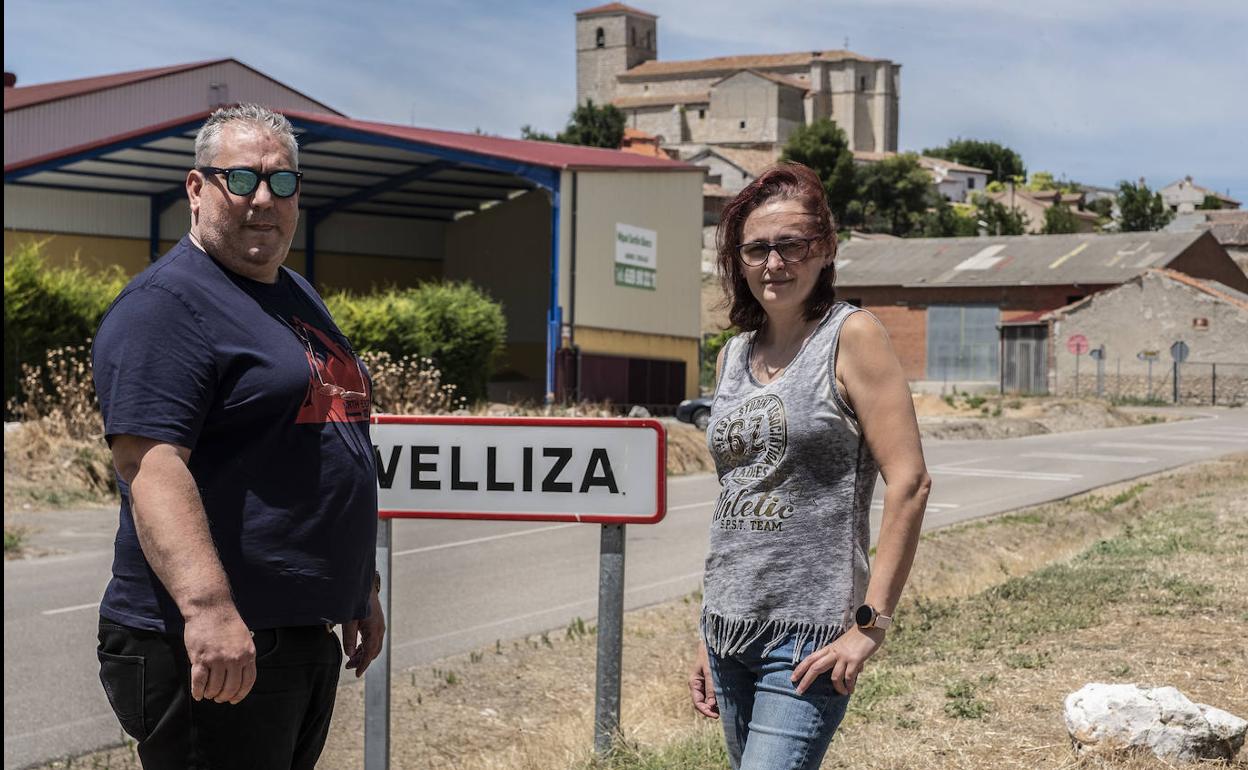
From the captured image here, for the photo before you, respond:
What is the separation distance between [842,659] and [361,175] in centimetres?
3395

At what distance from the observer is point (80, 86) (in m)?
44.0

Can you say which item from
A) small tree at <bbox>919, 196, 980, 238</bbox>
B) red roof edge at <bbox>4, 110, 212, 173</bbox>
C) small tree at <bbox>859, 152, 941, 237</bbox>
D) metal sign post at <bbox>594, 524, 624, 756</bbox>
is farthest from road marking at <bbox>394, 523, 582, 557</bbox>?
small tree at <bbox>859, 152, 941, 237</bbox>

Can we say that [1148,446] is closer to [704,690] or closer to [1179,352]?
[704,690]

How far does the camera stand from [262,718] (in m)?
3.08

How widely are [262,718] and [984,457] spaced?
2353 centimetres

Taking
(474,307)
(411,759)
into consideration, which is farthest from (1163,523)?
(474,307)

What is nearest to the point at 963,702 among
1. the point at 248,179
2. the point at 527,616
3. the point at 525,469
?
the point at 525,469

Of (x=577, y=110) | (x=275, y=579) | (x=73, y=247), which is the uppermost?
(x=577, y=110)

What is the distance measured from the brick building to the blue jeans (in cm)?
5525

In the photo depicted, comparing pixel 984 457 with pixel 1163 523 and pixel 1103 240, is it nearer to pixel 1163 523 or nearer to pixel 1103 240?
pixel 1163 523

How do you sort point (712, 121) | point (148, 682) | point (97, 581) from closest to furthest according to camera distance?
point (148, 682), point (97, 581), point (712, 121)

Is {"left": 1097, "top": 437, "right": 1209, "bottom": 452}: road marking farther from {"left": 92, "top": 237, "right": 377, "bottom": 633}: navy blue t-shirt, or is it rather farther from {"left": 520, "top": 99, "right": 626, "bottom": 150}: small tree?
{"left": 520, "top": 99, "right": 626, "bottom": 150}: small tree

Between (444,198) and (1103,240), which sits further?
(1103,240)

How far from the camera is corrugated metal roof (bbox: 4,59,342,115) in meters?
41.5
